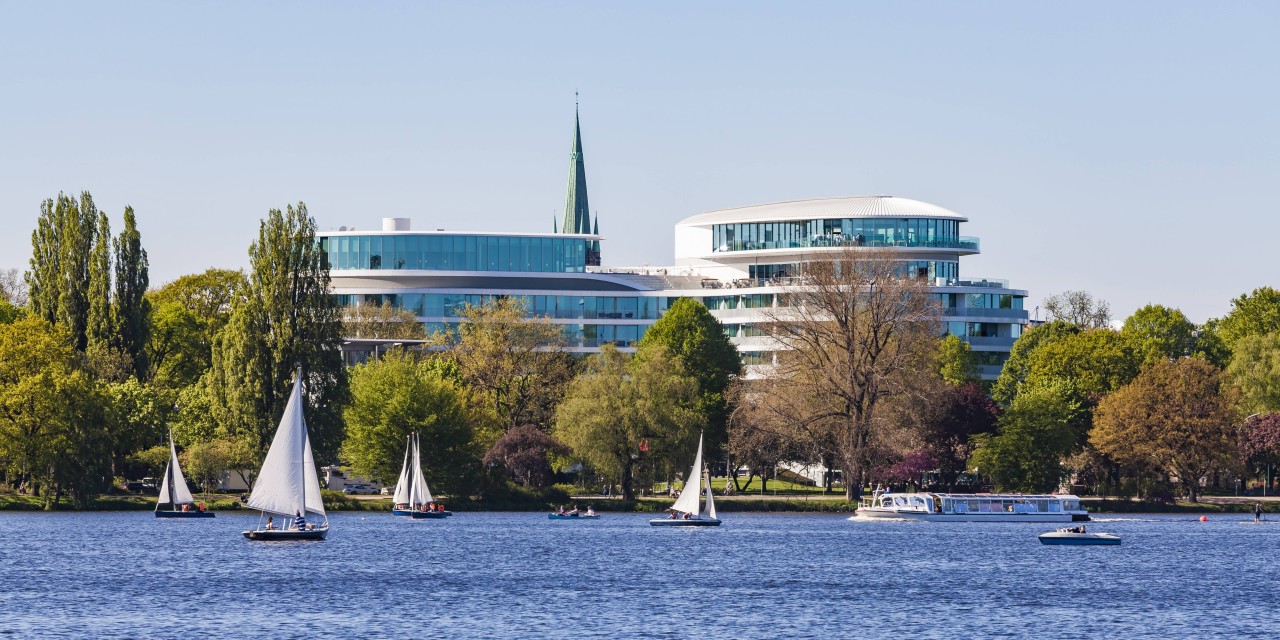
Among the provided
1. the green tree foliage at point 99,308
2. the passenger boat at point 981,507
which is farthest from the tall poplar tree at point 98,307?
the passenger boat at point 981,507

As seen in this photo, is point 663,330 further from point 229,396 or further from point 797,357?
point 229,396

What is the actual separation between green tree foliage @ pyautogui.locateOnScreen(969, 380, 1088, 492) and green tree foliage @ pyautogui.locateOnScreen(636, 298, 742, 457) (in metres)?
20.9

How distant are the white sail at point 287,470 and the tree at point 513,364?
179 ft

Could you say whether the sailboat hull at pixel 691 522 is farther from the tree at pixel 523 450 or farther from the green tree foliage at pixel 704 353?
the tree at pixel 523 450

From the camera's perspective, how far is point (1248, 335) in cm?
18112

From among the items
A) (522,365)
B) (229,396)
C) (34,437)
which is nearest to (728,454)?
A: (522,365)

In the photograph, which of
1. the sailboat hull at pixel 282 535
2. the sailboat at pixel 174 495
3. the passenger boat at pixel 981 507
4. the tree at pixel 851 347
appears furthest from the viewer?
the passenger boat at pixel 981 507

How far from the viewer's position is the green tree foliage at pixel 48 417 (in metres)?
128

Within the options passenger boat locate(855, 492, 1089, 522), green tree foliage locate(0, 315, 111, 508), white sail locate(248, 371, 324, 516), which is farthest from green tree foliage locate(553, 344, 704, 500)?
white sail locate(248, 371, 324, 516)

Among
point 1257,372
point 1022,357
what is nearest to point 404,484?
point 1022,357

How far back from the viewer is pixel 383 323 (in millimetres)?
188750

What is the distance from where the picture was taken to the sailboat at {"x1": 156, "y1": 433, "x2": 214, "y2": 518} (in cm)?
13250

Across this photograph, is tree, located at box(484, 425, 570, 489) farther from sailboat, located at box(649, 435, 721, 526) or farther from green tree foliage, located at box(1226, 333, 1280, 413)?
green tree foliage, located at box(1226, 333, 1280, 413)

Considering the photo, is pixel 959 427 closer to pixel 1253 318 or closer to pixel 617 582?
pixel 1253 318
